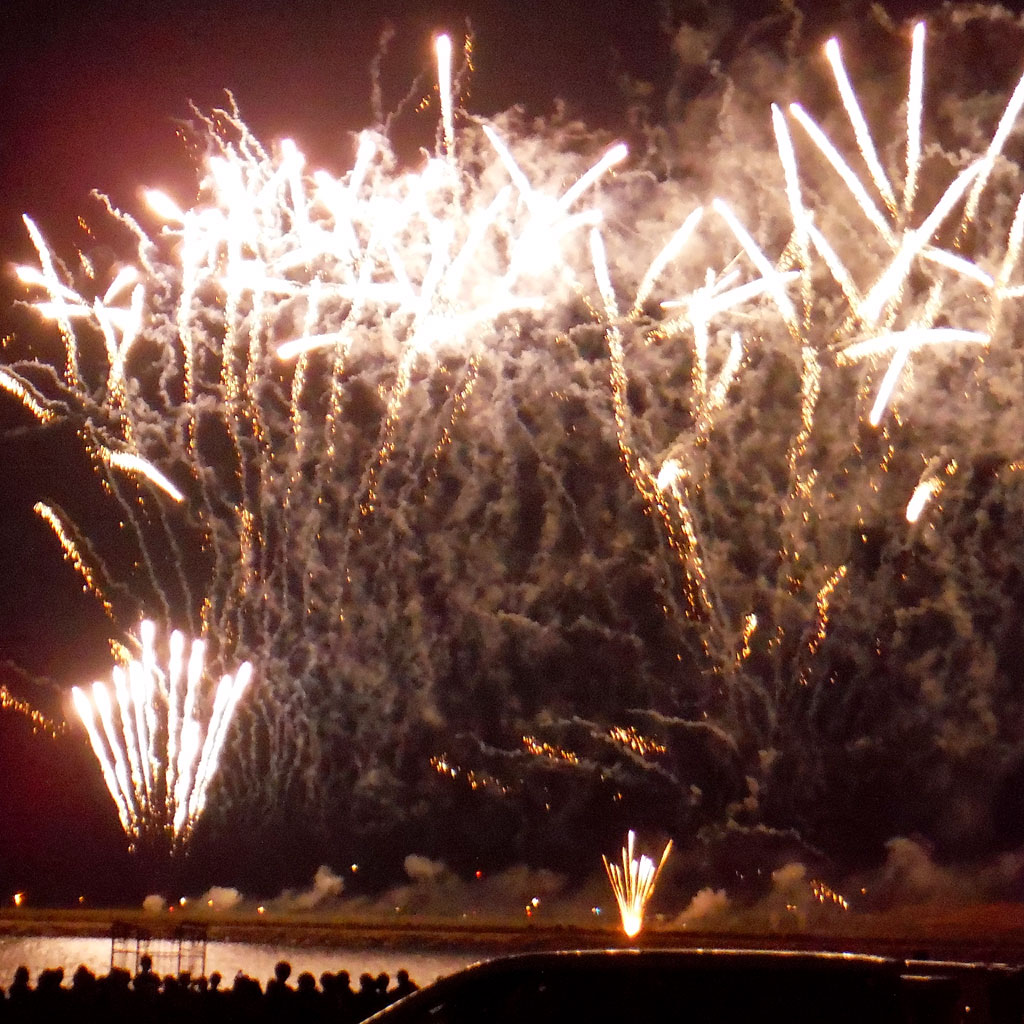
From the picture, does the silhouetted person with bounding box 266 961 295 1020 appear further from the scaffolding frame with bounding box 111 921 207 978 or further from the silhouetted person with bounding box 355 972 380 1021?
the scaffolding frame with bounding box 111 921 207 978

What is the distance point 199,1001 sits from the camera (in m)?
8.35

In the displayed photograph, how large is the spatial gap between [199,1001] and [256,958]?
15.8 m

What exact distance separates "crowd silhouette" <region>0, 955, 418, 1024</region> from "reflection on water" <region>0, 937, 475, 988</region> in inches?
372

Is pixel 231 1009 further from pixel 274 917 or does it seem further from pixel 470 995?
pixel 274 917

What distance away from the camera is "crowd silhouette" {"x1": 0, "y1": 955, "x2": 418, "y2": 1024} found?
7.95 m

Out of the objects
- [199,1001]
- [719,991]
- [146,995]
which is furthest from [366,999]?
[719,991]

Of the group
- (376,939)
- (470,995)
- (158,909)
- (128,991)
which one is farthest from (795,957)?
(158,909)

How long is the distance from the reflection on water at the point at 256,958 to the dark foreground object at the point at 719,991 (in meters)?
13.2

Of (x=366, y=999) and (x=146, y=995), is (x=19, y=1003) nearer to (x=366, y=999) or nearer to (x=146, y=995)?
(x=146, y=995)

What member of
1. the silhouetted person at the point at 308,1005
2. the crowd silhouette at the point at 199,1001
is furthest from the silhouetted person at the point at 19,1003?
the silhouetted person at the point at 308,1005

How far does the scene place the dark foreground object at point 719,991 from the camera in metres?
4.83

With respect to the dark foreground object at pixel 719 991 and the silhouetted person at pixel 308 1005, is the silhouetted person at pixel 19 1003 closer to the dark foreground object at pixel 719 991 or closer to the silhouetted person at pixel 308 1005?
the silhouetted person at pixel 308 1005

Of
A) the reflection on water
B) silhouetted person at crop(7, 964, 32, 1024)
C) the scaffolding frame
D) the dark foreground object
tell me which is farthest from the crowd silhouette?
the reflection on water

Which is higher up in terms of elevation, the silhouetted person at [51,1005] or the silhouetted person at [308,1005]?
the silhouetted person at [51,1005]
